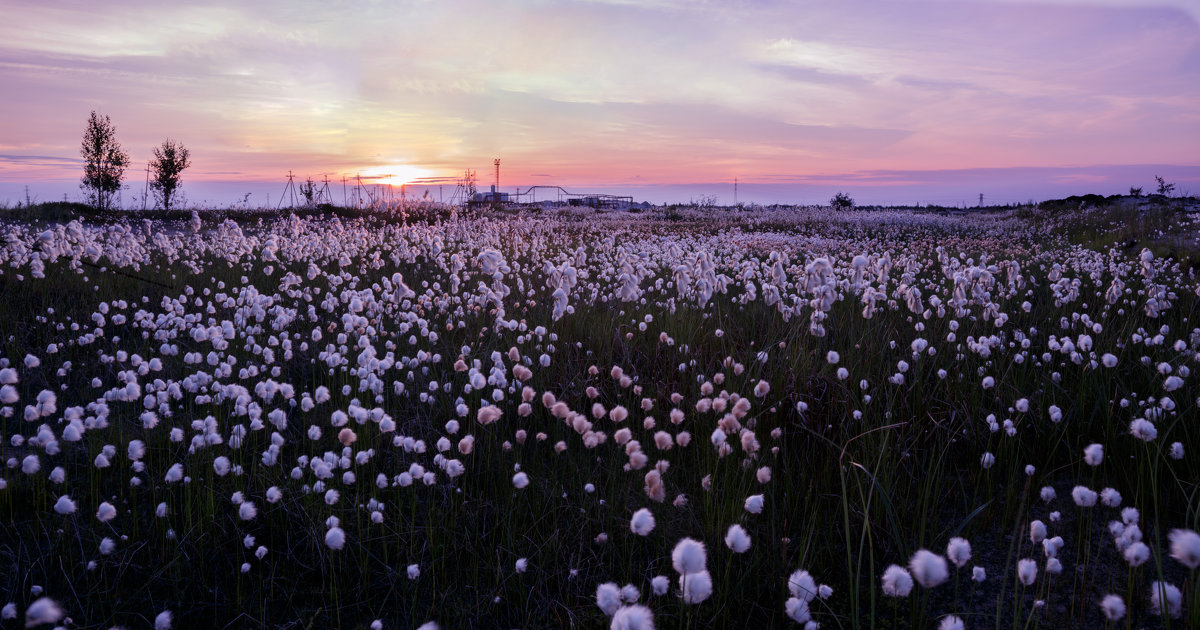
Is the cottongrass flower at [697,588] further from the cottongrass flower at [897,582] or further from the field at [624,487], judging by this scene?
the cottongrass flower at [897,582]

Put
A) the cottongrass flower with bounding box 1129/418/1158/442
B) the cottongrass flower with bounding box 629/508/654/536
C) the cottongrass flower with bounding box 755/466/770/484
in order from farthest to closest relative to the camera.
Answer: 1. the cottongrass flower with bounding box 755/466/770/484
2. the cottongrass flower with bounding box 1129/418/1158/442
3. the cottongrass flower with bounding box 629/508/654/536

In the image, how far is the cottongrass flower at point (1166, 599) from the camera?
5.54 ft

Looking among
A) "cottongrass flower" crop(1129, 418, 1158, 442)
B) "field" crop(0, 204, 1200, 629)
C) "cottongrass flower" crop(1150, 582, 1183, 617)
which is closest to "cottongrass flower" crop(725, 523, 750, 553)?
"field" crop(0, 204, 1200, 629)

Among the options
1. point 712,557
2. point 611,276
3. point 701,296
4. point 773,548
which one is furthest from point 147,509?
point 611,276

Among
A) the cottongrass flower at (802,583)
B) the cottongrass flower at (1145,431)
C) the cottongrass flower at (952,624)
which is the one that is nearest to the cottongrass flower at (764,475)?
the cottongrass flower at (802,583)

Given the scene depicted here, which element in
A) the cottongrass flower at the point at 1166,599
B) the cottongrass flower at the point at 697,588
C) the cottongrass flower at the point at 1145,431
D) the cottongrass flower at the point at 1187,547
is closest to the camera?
the cottongrass flower at the point at 1187,547

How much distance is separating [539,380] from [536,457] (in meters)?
0.98

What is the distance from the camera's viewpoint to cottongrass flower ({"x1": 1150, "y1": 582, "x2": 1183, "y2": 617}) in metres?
1.69

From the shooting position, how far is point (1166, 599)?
170cm

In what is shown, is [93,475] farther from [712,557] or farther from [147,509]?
[712,557]

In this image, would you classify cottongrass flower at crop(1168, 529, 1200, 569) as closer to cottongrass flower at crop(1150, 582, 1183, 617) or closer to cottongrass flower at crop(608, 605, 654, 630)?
cottongrass flower at crop(1150, 582, 1183, 617)

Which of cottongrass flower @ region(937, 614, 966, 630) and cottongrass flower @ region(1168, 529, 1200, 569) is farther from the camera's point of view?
cottongrass flower @ region(937, 614, 966, 630)

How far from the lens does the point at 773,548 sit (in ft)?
8.23

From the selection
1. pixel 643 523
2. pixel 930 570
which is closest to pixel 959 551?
pixel 930 570
